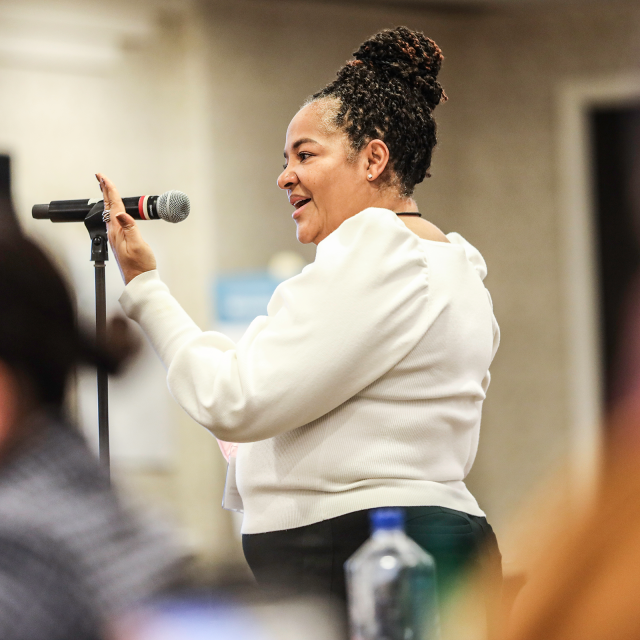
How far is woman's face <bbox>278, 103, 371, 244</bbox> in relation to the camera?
161cm

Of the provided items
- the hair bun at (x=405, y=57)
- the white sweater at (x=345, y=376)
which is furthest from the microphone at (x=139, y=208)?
the hair bun at (x=405, y=57)

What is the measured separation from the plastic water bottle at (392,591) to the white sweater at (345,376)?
38 cm

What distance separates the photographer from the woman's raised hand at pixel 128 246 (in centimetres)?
154

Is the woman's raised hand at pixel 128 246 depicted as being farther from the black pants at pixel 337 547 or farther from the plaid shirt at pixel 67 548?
the plaid shirt at pixel 67 548

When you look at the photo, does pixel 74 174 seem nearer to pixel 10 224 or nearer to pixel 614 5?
pixel 614 5

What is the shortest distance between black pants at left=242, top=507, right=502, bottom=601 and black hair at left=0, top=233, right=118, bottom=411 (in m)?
0.69

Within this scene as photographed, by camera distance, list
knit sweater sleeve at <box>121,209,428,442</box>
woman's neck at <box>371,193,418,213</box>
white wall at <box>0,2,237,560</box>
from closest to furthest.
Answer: knit sweater sleeve at <box>121,209,428,442</box>
woman's neck at <box>371,193,418,213</box>
white wall at <box>0,2,237,560</box>

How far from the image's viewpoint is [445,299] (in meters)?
1.46

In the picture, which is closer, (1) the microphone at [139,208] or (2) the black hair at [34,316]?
(2) the black hair at [34,316]

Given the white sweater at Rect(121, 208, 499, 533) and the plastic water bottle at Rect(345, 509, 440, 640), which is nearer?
the plastic water bottle at Rect(345, 509, 440, 640)

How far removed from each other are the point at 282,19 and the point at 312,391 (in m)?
3.95

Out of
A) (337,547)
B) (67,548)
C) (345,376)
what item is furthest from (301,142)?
(67,548)

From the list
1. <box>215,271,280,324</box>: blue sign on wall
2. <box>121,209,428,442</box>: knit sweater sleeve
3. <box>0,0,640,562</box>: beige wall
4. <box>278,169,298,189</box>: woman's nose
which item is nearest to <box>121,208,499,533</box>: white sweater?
<box>121,209,428,442</box>: knit sweater sleeve

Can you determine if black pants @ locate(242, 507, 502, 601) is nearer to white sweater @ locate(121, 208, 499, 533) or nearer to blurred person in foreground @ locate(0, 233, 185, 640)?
white sweater @ locate(121, 208, 499, 533)
